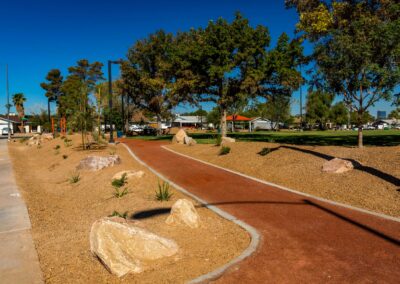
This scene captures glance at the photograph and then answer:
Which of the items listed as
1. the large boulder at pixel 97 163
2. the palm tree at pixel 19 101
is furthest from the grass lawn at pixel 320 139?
the palm tree at pixel 19 101

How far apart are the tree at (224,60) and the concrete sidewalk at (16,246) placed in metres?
16.7

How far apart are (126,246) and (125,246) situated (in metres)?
0.02

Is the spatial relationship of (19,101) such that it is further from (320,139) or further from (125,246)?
(125,246)

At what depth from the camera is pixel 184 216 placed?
6504 mm

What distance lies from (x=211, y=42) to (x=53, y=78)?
65859 mm

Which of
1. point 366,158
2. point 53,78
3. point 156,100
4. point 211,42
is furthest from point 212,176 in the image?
point 53,78

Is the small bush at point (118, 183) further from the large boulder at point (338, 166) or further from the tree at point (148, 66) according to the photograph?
the tree at point (148, 66)

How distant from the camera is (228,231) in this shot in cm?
618

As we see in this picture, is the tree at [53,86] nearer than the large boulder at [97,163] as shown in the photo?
No

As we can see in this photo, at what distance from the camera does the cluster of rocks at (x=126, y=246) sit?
4.77 metres

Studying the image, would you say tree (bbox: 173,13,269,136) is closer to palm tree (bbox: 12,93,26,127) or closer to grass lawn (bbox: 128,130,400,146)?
grass lawn (bbox: 128,130,400,146)

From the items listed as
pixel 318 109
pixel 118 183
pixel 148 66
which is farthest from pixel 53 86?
pixel 118 183

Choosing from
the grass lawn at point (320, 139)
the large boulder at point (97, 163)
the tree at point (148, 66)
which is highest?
the tree at point (148, 66)

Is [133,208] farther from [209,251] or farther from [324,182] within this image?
[324,182]
